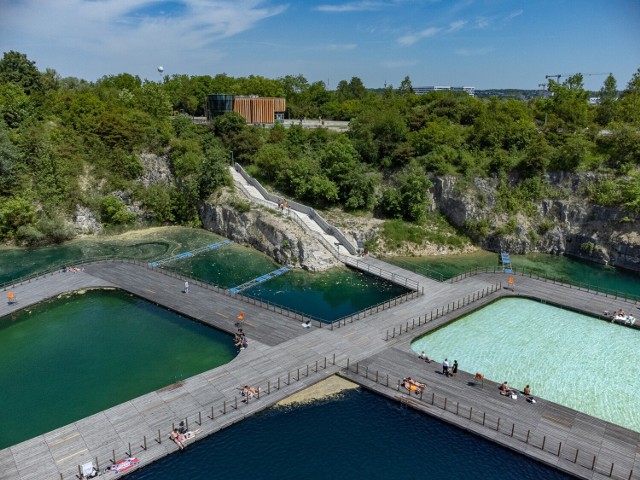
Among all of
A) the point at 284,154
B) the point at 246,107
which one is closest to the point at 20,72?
the point at 246,107

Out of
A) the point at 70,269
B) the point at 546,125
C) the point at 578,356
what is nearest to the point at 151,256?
the point at 70,269

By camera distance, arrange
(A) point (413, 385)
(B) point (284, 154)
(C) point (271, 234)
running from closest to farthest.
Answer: (A) point (413, 385) → (C) point (271, 234) → (B) point (284, 154)

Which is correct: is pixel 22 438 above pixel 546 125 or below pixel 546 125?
below

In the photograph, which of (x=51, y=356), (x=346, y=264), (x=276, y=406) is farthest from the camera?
(x=346, y=264)

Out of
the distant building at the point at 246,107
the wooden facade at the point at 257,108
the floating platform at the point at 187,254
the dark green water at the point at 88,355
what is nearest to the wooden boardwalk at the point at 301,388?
the dark green water at the point at 88,355

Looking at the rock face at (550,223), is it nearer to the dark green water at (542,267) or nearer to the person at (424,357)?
Result: the dark green water at (542,267)

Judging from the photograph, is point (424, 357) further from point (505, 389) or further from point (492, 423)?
point (492, 423)

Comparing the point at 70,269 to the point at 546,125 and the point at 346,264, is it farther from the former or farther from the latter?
the point at 546,125
